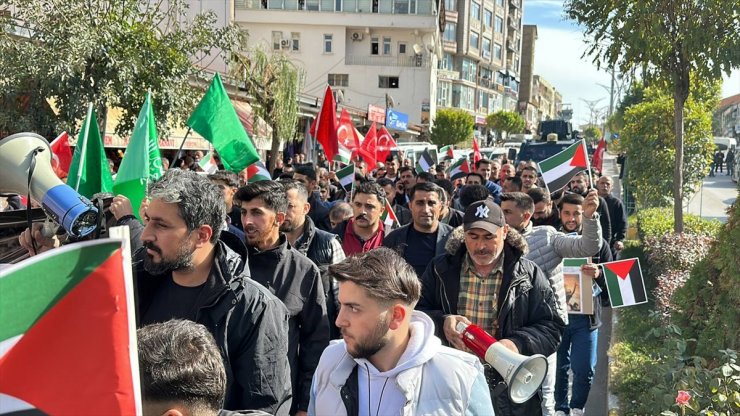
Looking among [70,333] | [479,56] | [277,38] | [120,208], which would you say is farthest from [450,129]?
[70,333]

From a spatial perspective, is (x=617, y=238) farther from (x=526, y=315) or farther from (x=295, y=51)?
(x=295, y=51)

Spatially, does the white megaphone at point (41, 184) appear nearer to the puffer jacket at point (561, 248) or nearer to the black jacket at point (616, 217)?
the puffer jacket at point (561, 248)

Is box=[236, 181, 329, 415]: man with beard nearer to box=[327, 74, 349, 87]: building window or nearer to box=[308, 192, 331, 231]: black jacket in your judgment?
box=[308, 192, 331, 231]: black jacket

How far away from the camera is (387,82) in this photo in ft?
167

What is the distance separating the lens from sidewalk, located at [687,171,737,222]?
21.4m

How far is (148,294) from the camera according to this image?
3.03m

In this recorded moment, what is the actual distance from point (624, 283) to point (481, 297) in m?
2.25

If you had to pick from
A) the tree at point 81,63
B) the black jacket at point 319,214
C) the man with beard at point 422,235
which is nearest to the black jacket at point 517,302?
the man with beard at point 422,235

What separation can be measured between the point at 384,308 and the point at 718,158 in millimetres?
45217

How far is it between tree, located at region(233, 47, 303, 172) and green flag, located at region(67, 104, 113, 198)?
15.8m

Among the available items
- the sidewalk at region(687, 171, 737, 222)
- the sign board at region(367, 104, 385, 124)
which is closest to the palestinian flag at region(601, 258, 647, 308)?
the sidewalk at region(687, 171, 737, 222)

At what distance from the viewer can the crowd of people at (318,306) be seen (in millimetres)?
2334

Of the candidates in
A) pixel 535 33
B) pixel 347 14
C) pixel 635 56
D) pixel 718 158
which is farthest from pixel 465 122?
pixel 535 33

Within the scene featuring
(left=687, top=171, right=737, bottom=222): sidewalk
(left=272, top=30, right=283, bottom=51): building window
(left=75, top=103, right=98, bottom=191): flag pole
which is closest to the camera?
(left=75, top=103, right=98, bottom=191): flag pole
